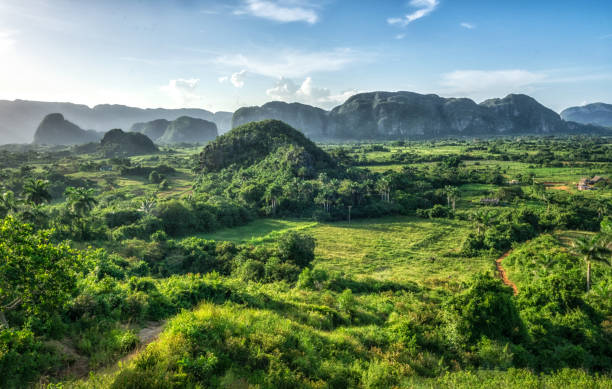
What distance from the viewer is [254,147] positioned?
12119cm

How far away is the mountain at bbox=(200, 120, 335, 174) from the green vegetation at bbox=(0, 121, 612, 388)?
3844cm

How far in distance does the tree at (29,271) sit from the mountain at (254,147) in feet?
329

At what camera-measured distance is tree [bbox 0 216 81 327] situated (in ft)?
25.8

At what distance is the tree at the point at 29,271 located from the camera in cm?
787

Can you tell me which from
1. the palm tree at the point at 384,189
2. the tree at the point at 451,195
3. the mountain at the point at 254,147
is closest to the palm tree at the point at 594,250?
the tree at the point at 451,195

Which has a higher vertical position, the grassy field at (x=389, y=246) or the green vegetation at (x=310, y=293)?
the green vegetation at (x=310, y=293)

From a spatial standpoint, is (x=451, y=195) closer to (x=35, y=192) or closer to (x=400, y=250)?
(x=400, y=250)

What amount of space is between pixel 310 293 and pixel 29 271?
1727 cm

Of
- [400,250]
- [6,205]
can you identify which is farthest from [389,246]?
[6,205]

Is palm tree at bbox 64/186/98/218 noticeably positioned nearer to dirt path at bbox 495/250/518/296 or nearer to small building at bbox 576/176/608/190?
dirt path at bbox 495/250/518/296

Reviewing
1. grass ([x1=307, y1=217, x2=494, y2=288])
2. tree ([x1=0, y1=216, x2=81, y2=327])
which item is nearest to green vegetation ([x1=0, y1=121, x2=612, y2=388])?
tree ([x1=0, y1=216, x2=81, y2=327])

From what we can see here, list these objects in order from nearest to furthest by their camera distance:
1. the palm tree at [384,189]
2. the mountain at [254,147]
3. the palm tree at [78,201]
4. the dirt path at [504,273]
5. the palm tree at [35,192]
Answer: the dirt path at [504,273] → the palm tree at [78,201] → the palm tree at [35,192] → the palm tree at [384,189] → the mountain at [254,147]

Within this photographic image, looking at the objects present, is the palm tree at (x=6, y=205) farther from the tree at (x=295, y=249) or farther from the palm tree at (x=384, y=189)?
the palm tree at (x=384, y=189)

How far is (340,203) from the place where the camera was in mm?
72750
